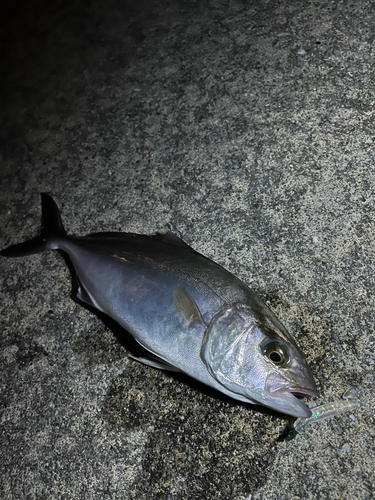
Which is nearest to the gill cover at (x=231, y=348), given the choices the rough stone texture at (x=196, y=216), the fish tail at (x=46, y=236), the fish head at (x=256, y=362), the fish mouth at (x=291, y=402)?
the fish head at (x=256, y=362)

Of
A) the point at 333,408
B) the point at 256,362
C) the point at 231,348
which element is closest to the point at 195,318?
the point at 231,348

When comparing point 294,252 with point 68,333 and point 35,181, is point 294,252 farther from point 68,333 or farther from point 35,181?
point 35,181

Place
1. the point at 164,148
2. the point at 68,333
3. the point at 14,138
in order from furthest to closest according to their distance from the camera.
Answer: the point at 14,138, the point at 164,148, the point at 68,333

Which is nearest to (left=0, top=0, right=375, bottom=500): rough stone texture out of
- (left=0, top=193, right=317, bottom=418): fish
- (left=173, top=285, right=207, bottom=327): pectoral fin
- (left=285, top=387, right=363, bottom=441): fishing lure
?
(left=285, top=387, right=363, bottom=441): fishing lure

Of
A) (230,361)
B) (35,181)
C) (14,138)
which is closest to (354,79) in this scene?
(230,361)

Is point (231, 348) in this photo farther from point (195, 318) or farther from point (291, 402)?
point (291, 402)

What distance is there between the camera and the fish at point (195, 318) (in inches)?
56.8

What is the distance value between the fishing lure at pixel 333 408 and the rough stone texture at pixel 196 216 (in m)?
0.04

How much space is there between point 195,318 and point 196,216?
2.97 ft

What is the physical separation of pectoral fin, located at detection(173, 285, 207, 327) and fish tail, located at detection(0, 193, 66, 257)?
2.94 feet

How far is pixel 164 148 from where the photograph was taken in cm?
258

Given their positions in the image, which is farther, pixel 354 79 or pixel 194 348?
pixel 354 79

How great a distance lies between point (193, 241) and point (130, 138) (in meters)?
1.03

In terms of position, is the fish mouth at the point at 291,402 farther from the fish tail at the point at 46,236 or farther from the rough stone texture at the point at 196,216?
the fish tail at the point at 46,236
